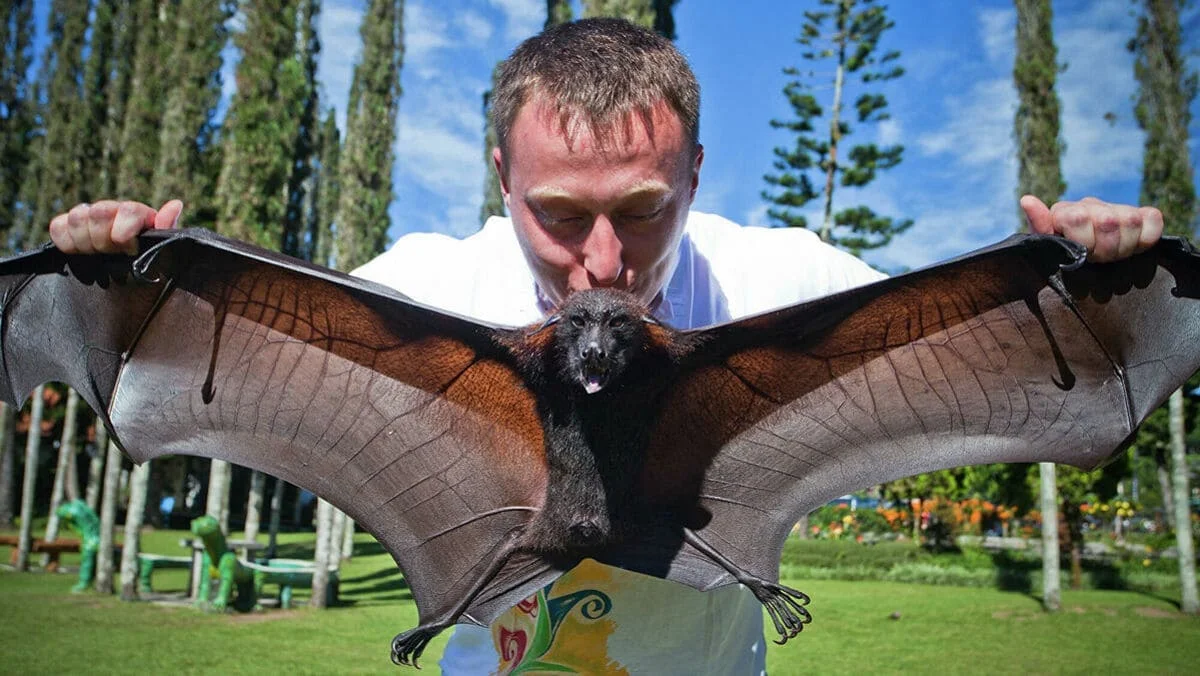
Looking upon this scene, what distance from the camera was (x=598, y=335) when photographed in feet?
5.68

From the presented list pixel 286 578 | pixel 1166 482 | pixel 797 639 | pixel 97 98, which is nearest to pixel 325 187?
pixel 97 98

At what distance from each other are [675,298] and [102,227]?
143 centimetres

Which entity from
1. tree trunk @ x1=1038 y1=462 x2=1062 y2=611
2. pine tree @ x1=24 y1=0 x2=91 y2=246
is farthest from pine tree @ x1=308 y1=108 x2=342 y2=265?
tree trunk @ x1=1038 y1=462 x2=1062 y2=611

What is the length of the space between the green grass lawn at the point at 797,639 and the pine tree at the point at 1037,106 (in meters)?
3.81

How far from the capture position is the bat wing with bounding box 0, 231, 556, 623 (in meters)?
2.03

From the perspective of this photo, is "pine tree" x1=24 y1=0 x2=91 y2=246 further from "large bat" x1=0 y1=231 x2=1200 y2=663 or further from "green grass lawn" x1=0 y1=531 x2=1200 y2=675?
"large bat" x1=0 y1=231 x2=1200 y2=663

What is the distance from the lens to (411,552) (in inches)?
87.5

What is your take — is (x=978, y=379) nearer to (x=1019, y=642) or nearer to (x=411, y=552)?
(x=411, y=552)

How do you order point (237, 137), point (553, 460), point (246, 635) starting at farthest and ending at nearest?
point (237, 137), point (246, 635), point (553, 460)

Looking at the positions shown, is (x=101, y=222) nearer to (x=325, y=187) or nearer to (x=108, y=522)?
(x=108, y=522)

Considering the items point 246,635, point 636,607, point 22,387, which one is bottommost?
point 246,635

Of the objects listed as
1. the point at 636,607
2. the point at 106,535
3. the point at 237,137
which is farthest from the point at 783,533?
the point at 106,535

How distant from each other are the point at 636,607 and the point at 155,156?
16.3 m

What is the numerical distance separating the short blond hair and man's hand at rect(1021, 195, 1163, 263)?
828 mm
